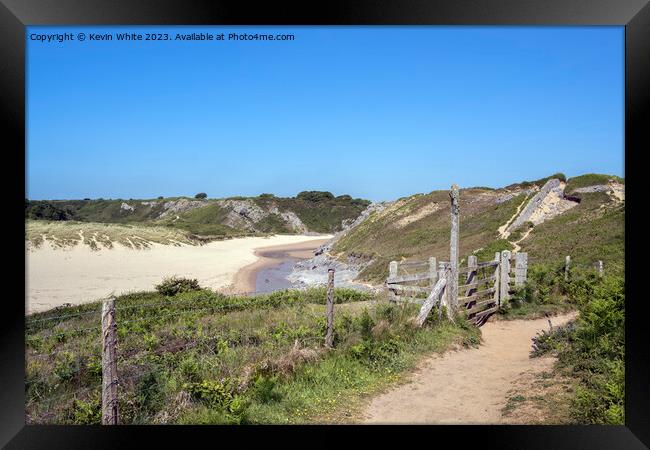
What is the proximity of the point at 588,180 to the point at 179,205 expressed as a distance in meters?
72.5

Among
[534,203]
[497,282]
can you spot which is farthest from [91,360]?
[534,203]

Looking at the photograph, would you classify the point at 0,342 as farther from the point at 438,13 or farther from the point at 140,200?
the point at 140,200

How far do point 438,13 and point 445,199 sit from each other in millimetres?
37515

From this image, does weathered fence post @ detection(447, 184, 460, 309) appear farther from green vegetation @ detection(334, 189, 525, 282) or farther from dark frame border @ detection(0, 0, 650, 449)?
green vegetation @ detection(334, 189, 525, 282)

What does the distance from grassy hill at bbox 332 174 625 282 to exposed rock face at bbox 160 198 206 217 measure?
47293 mm

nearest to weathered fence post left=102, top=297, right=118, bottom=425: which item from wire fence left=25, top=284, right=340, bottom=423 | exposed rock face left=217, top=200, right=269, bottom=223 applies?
wire fence left=25, top=284, right=340, bottom=423

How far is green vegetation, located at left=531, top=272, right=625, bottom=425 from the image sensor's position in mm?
4734

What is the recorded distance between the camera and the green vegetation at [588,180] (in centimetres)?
2758

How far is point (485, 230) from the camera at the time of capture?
28188 mm

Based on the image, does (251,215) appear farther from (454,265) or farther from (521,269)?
(454,265)

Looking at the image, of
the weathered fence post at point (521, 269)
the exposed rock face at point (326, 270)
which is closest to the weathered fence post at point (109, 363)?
the weathered fence post at point (521, 269)

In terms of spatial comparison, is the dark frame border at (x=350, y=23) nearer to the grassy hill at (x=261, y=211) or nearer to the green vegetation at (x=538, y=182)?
the green vegetation at (x=538, y=182)

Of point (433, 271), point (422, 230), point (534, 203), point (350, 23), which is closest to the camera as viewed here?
point (350, 23)

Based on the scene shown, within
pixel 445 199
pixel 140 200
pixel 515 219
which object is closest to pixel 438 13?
pixel 515 219
